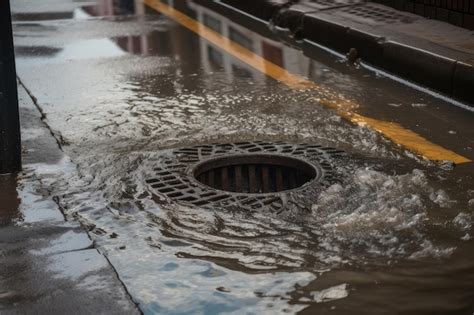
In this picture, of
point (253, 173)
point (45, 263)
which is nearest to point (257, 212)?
point (253, 173)

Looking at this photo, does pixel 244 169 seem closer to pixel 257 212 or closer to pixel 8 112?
pixel 257 212

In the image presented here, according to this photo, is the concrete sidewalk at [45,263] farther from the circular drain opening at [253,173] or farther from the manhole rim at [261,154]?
the circular drain opening at [253,173]

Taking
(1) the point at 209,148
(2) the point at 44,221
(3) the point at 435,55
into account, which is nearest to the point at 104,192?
(2) the point at 44,221

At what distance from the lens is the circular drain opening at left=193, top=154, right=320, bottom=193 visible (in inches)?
168

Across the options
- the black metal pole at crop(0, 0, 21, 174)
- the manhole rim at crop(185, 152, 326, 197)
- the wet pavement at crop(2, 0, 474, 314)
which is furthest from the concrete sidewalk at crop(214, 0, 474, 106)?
the black metal pole at crop(0, 0, 21, 174)

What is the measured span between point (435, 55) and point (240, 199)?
2815 mm

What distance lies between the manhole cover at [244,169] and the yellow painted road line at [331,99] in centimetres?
54

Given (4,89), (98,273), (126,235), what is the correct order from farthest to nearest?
(4,89)
(126,235)
(98,273)

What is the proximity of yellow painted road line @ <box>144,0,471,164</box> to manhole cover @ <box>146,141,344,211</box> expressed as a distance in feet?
1.76

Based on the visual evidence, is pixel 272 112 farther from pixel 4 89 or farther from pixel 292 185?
pixel 4 89

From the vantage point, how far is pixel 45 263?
10.0 feet

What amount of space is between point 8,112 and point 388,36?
361cm

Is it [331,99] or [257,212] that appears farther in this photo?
[331,99]

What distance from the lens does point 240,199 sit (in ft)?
12.4
